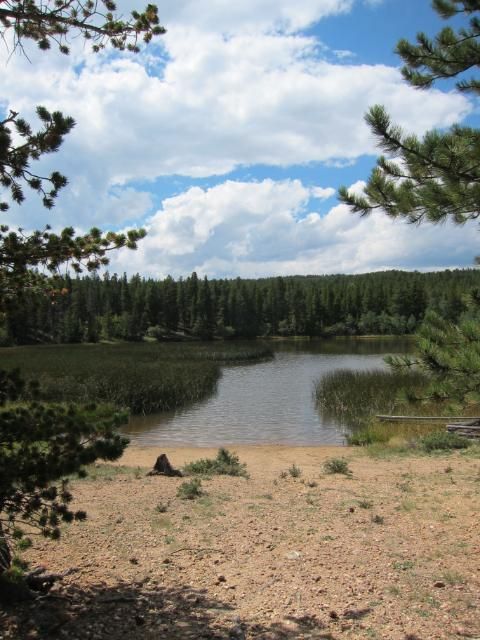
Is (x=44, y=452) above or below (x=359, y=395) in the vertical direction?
above

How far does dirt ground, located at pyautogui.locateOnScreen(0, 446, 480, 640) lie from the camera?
4.02 metres

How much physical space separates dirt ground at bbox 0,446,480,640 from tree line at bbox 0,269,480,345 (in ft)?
266

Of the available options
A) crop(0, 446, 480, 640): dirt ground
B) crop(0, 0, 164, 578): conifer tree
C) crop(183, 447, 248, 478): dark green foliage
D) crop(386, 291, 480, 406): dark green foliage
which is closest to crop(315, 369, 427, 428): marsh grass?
crop(183, 447, 248, 478): dark green foliage

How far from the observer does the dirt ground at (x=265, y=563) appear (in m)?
4.02

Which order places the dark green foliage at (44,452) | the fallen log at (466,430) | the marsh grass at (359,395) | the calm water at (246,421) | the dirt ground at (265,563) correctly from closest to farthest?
the dark green foliage at (44,452) → the dirt ground at (265,563) → the fallen log at (466,430) → the calm water at (246,421) → the marsh grass at (359,395)

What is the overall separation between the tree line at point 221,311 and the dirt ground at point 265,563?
3194 inches

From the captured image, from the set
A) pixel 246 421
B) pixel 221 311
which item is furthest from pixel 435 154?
pixel 221 311

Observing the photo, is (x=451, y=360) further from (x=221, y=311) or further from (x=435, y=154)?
(x=221, y=311)

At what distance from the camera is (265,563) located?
5316mm

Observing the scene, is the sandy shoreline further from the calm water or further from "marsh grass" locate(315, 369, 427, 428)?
"marsh grass" locate(315, 369, 427, 428)

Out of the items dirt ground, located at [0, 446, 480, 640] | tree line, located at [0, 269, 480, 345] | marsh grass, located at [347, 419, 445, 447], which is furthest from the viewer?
tree line, located at [0, 269, 480, 345]

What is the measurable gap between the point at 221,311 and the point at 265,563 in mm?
97535

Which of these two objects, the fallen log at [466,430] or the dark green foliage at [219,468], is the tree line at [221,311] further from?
the dark green foliage at [219,468]

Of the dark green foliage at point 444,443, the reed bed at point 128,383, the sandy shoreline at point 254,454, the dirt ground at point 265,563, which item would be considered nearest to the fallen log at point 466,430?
the dark green foliage at point 444,443
